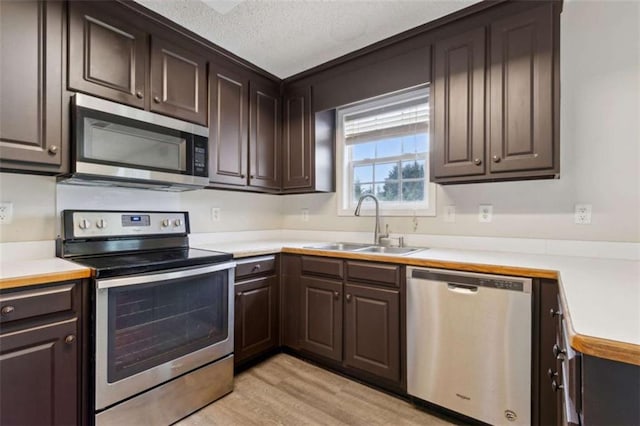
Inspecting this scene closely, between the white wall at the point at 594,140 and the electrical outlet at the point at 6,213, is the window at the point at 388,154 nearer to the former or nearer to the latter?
the white wall at the point at 594,140

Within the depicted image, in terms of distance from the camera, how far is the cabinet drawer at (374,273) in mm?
1944

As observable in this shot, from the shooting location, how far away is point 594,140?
185cm

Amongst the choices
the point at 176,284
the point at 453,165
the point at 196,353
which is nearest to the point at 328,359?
the point at 196,353

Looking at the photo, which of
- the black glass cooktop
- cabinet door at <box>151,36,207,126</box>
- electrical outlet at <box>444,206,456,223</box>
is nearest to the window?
electrical outlet at <box>444,206,456,223</box>

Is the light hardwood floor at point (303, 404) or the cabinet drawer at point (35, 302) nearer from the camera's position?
the cabinet drawer at point (35, 302)

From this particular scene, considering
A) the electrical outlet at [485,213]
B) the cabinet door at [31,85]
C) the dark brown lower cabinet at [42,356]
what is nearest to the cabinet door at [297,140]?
the electrical outlet at [485,213]

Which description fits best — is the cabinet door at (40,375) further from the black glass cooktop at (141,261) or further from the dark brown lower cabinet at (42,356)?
the black glass cooktop at (141,261)

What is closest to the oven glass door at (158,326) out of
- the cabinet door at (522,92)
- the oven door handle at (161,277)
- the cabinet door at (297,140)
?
the oven door handle at (161,277)

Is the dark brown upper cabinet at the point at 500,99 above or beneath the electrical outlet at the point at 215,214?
above

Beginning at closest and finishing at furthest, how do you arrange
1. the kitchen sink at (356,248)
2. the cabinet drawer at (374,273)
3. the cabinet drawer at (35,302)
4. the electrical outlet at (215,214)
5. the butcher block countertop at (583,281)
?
the butcher block countertop at (583,281), the cabinet drawer at (35,302), the cabinet drawer at (374,273), the kitchen sink at (356,248), the electrical outlet at (215,214)

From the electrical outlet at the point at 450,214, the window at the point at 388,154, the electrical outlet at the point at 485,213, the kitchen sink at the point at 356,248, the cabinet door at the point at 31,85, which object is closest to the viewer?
the cabinet door at the point at 31,85

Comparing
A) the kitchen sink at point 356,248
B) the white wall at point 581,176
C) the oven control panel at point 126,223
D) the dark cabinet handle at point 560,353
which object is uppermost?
the white wall at point 581,176

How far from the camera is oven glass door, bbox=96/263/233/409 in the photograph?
1489 millimetres

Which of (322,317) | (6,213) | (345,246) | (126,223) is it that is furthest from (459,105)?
(6,213)
